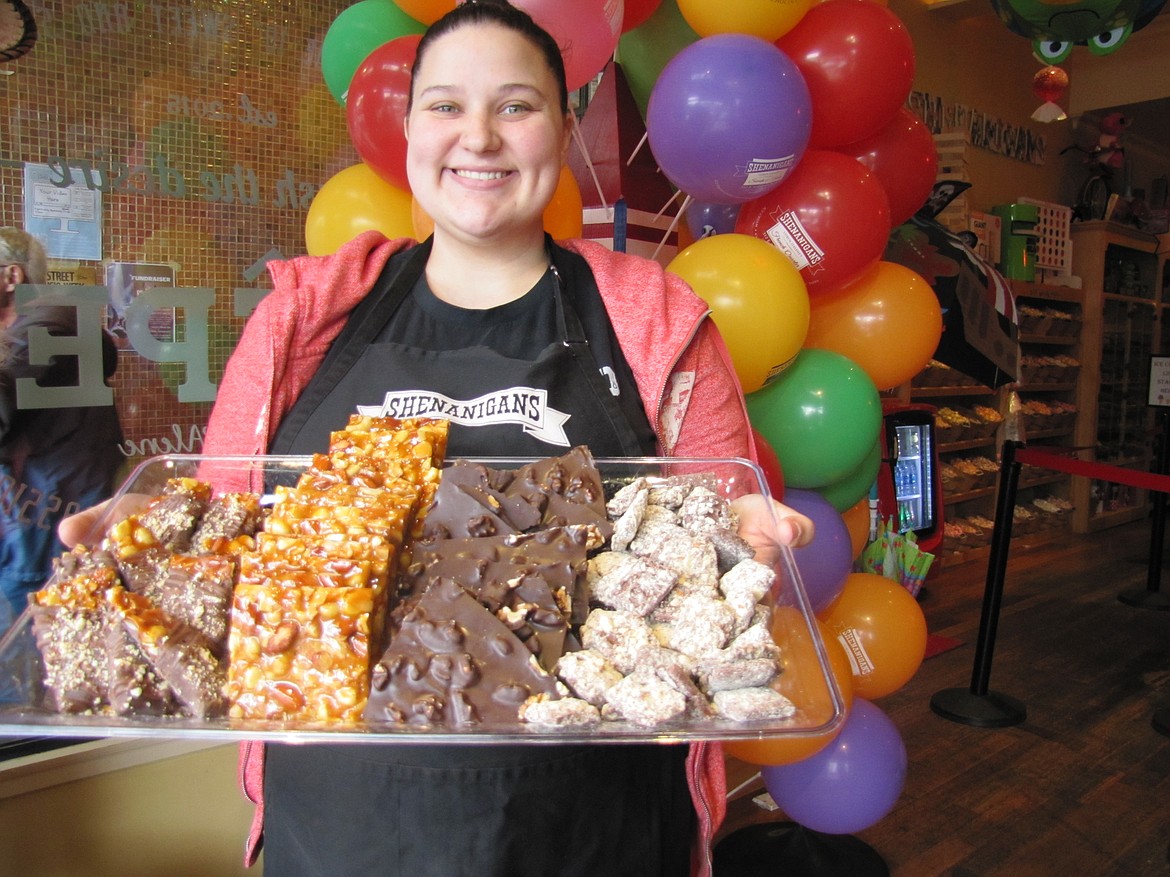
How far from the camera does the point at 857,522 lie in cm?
236

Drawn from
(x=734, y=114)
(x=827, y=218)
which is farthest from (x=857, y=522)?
(x=734, y=114)

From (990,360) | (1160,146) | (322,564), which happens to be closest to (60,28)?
(322,564)

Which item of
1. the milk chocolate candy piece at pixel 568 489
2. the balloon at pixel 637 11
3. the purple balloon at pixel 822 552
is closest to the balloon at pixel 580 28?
the balloon at pixel 637 11

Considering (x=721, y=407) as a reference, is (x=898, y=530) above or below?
below

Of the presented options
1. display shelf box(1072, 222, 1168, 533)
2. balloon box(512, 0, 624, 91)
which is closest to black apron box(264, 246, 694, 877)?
balloon box(512, 0, 624, 91)

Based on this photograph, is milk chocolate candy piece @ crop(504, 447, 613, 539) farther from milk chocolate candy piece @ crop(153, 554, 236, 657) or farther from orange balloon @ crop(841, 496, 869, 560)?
orange balloon @ crop(841, 496, 869, 560)

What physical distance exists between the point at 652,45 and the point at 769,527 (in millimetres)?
1631

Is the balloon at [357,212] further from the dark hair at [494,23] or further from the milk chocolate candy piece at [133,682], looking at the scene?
the milk chocolate candy piece at [133,682]

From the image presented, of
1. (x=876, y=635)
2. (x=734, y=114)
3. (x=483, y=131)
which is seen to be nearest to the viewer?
(x=483, y=131)

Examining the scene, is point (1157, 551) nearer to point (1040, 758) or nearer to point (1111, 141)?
point (1040, 758)

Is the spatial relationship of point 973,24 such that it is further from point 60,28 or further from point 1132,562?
point 60,28

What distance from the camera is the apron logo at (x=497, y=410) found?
121cm

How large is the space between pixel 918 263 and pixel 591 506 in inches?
94.0

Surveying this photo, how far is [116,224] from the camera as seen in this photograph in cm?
197
